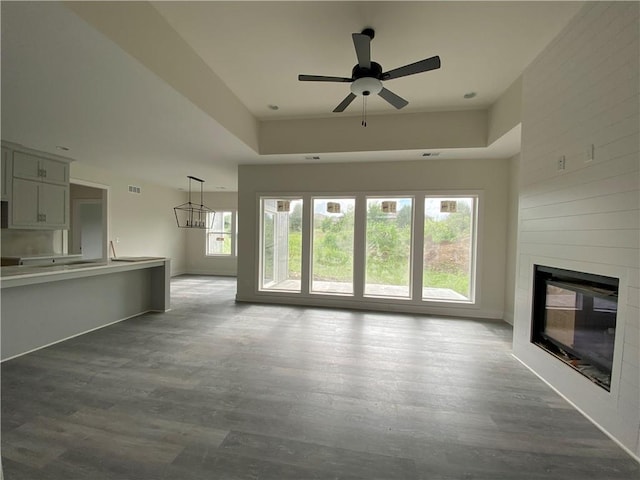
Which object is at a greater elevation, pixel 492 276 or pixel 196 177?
pixel 196 177

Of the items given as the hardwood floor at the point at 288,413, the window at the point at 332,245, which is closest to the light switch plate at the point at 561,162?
the hardwood floor at the point at 288,413

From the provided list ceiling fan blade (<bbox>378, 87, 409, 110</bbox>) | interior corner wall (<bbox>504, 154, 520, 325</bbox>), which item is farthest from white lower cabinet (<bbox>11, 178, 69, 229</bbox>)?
interior corner wall (<bbox>504, 154, 520, 325</bbox>)

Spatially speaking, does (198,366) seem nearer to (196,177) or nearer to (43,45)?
(43,45)

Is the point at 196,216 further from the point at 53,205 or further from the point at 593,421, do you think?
the point at 593,421

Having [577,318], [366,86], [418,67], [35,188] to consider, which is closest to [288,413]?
[577,318]

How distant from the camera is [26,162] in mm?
4539

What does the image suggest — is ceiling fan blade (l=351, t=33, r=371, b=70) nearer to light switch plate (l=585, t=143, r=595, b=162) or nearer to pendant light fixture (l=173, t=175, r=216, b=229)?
light switch plate (l=585, t=143, r=595, b=162)

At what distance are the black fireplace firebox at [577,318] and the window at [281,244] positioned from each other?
374cm

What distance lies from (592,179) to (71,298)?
18.2 feet

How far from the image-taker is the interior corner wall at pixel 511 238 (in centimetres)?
436

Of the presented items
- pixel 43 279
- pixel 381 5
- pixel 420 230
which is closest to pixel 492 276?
pixel 420 230

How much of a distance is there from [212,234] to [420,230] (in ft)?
21.9

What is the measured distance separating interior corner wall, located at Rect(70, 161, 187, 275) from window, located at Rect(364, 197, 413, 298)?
5.83m

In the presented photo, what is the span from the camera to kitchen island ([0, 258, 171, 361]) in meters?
2.94
